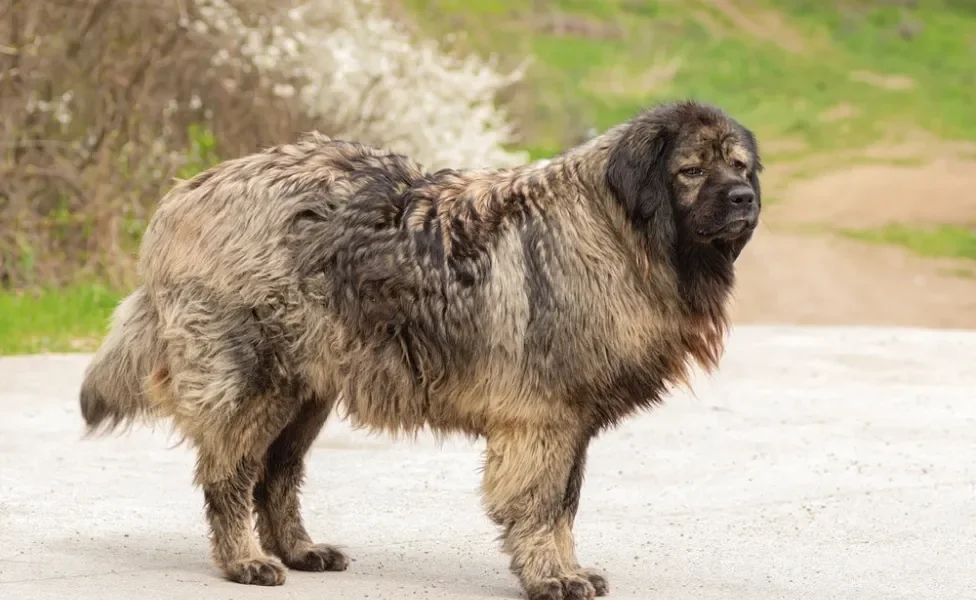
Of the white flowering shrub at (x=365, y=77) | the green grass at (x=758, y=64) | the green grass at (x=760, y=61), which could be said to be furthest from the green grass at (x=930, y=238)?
the white flowering shrub at (x=365, y=77)

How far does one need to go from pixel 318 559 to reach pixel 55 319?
6328mm

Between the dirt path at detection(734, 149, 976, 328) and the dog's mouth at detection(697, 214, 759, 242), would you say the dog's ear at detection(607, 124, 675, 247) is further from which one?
the dirt path at detection(734, 149, 976, 328)

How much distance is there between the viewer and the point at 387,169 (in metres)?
6.50

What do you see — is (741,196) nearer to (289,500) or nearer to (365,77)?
(289,500)

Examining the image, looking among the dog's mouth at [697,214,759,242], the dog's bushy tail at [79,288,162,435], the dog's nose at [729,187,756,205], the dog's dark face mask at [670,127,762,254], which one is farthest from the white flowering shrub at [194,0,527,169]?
the dog's nose at [729,187,756,205]

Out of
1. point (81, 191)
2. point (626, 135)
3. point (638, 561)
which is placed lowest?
point (81, 191)

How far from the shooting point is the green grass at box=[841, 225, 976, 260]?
21.0 metres

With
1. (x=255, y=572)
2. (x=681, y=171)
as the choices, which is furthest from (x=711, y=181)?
(x=255, y=572)

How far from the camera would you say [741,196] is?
593cm

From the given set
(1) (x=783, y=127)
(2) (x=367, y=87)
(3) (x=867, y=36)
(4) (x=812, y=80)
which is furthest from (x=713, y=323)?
(3) (x=867, y=36)

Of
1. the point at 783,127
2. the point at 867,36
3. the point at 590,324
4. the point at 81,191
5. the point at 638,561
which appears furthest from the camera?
the point at 867,36

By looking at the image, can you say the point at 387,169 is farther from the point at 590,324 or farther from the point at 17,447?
the point at 17,447

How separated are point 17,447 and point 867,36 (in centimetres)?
3150

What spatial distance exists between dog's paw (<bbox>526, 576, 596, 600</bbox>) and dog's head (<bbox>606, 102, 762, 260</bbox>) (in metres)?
1.36
